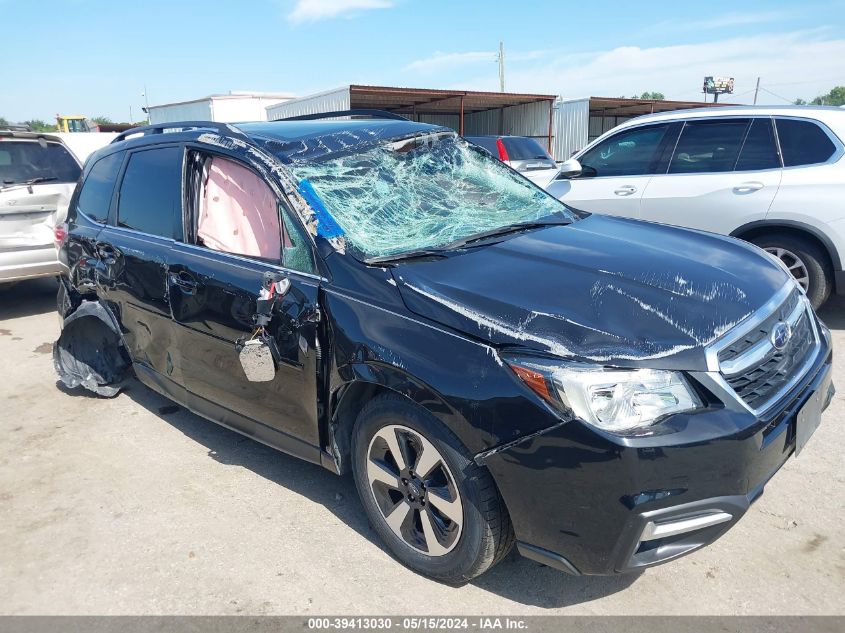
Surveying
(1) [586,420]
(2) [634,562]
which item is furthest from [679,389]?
(2) [634,562]

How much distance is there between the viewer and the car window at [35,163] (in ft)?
21.8

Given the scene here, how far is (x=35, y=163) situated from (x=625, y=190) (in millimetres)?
6218

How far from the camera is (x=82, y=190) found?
4.52 m

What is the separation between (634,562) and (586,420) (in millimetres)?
504

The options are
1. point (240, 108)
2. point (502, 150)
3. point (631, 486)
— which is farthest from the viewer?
point (240, 108)

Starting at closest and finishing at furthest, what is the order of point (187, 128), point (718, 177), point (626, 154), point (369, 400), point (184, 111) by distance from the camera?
point (369, 400)
point (187, 128)
point (718, 177)
point (626, 154)
point (184, 111)

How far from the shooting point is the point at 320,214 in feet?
9.09

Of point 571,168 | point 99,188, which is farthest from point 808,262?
point 99,188

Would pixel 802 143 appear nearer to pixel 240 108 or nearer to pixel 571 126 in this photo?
pixel 571 126

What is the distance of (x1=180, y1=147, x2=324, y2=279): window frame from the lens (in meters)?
2.75

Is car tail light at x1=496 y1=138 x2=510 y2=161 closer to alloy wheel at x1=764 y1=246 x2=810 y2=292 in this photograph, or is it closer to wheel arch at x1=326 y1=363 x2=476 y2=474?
alloy wheel at x1=764 y1=246 x2=810 y2=292

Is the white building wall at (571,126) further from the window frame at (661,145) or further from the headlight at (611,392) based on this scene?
the headlight at (611,392)

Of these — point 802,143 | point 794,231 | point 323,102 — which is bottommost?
point 794,231

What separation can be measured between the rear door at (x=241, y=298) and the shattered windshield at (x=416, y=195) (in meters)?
0.23
